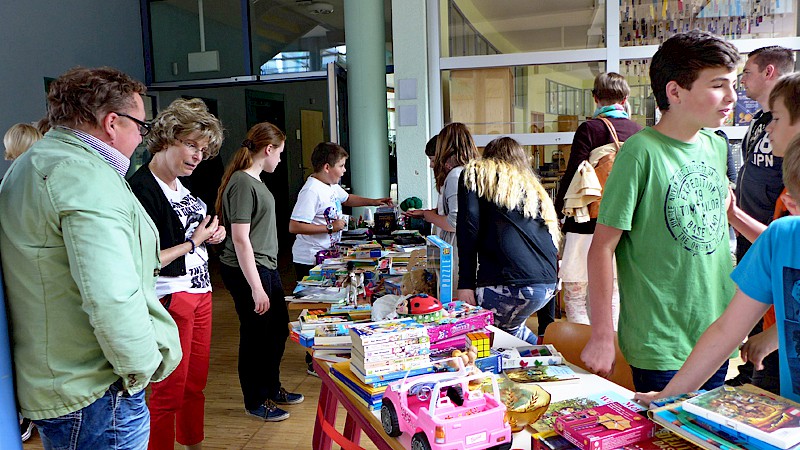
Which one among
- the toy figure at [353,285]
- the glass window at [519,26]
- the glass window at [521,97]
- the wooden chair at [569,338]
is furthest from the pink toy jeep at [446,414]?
the glass window at [519,26]

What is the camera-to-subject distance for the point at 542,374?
1.84 m

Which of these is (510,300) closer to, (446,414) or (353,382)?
(353,382)

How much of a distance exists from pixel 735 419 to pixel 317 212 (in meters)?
3.27

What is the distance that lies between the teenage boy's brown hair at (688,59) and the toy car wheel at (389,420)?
1.18 meters

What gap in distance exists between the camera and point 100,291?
4.84 feet

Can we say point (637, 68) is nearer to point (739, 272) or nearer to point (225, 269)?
point (225, 269)

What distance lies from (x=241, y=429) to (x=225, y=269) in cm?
91

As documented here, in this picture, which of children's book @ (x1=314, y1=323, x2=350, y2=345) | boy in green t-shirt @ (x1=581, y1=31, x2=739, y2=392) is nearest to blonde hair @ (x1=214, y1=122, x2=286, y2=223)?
children's book @ (x1=314, y1=323, x2=350, y2=345)

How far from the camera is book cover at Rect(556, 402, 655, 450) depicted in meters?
1.21

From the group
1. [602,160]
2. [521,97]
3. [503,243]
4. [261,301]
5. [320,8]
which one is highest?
[320,8]

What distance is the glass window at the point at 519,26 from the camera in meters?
5.79

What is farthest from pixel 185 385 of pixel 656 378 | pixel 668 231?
pixel 668 231

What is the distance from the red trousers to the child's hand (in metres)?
2.05

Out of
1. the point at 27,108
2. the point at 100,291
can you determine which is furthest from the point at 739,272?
the point at 27,108
